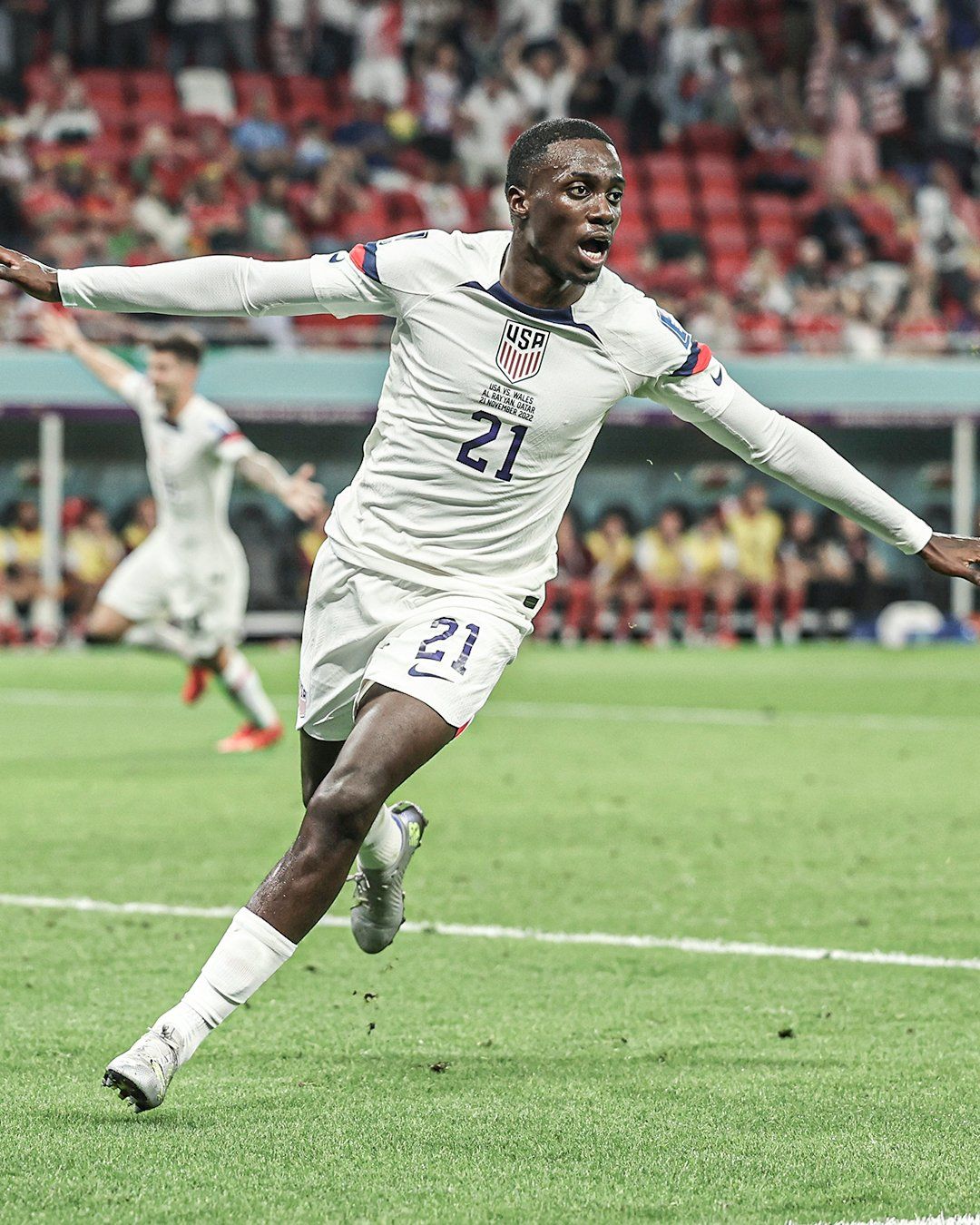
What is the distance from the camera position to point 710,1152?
416 cm

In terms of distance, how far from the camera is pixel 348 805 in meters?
4.59

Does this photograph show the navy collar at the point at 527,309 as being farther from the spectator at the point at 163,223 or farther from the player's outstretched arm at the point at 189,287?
the spectator at the point at 163,223

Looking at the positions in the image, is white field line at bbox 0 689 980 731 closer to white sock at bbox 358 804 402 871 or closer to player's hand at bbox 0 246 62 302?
white sock at bbox 358 804 402 871

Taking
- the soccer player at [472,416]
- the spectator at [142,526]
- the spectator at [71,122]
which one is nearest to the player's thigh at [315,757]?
the soccer player at [472,416]

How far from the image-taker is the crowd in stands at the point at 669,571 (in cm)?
2598

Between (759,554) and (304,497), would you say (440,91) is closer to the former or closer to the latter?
(759,554)

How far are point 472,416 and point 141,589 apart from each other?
28.8 ft

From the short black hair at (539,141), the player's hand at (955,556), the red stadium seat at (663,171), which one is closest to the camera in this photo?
the short black hair at (539,141)

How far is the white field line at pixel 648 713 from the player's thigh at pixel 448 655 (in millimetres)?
10226

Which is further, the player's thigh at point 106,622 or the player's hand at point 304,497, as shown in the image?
the player's thigh at point 106,622

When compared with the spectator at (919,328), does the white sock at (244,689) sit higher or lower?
lower

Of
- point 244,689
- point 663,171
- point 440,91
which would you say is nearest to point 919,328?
point 663,171

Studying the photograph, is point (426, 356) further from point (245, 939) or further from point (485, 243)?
point (245, 939)

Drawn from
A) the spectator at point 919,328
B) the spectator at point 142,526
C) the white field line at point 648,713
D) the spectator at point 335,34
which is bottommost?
the spectator at point 142,526
